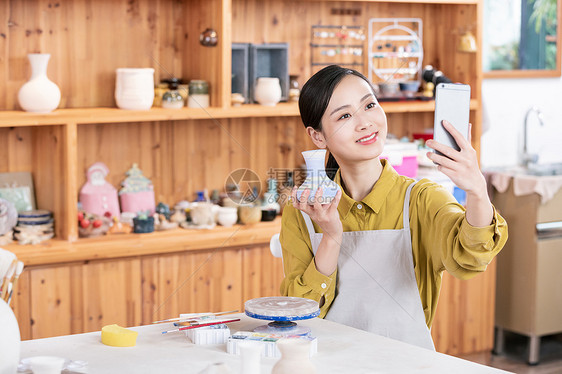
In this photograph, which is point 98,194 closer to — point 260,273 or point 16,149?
point 16,149

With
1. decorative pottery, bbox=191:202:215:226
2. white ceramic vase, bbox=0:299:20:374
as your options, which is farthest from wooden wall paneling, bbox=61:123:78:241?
white ceramic vase, bbox=0:299:20:374

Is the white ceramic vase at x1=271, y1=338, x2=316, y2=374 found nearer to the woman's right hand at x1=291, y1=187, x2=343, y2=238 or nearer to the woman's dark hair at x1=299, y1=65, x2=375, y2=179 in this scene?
the woman's right hand at x1=291, y1=187, x2=343, y2=238

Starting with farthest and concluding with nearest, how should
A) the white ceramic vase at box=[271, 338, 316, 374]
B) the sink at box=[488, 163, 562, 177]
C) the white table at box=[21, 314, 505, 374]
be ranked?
the sink at box=[488, 163, 562, 177] < the white table at box=[21, 314, 505, 374] < the white ceramic vase at box=[271, 338, 316, 374]

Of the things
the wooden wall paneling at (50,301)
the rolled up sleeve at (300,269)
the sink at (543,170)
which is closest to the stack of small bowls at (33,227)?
the wooden wall paneling at (50,301)

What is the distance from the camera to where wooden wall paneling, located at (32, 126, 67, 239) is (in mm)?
3125

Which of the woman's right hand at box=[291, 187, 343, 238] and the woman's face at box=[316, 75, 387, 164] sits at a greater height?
the woman's face at box=[316, 75, 387, 164]

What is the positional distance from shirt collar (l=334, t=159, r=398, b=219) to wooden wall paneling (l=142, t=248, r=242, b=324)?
130 centimetres

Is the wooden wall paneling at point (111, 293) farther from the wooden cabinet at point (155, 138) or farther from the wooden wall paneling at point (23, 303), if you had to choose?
the wooden wall paneling at point (23, 303)

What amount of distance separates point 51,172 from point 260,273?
3.06 feet

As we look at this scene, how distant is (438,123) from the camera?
1682 mm

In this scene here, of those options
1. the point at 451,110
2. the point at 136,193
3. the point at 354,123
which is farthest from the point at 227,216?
the point at 451,110

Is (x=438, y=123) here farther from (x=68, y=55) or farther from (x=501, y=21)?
(x=501, y=21)

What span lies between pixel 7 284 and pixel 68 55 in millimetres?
1647

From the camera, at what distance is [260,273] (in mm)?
3438
